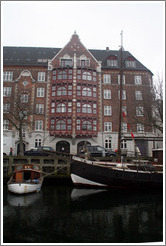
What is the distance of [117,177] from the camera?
17062 mm

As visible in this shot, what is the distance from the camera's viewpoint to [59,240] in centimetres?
739

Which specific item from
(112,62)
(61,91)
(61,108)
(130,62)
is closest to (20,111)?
(61,108)

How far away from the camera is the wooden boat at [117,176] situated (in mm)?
17156

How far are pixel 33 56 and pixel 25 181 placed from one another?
28.1m

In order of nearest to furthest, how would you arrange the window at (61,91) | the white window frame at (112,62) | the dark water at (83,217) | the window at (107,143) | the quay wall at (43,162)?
the dark water at (83,217)
the quay wall at (43,162)
the window at (107,143)
the window at (61,91)
the white window frame at (112,62)

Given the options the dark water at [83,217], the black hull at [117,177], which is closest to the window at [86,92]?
the black hull at [117,177]

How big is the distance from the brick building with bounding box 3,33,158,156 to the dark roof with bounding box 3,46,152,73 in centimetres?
20

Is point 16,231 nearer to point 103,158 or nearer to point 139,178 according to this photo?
point 139,178

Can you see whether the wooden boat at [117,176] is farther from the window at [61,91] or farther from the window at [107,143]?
the window at [61,91]

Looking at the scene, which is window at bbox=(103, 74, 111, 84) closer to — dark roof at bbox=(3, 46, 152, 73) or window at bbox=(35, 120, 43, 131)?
dark roof at bbox=(3, 46, 152, 73)

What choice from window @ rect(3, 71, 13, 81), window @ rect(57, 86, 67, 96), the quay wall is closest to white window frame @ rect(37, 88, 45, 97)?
window @ rect(57, 86, 67, 96)

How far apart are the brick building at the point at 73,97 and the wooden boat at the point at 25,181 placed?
11.2m

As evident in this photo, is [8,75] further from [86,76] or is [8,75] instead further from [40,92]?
[86,76]

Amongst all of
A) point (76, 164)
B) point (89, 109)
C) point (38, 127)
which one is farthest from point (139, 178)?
point (38, 127)
